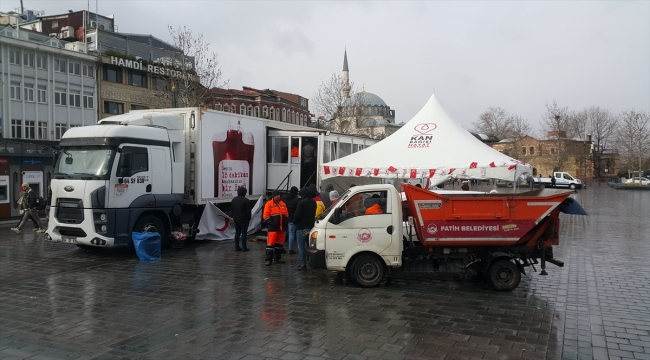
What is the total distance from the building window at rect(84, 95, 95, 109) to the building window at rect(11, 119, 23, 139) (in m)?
6.09

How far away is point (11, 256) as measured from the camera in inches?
477

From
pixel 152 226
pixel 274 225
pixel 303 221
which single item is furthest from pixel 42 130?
pixel 303 221

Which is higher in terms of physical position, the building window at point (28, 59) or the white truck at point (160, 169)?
the building window at point (28, 59)

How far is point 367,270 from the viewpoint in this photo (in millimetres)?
9047

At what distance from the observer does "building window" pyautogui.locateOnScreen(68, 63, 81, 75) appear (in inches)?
1533

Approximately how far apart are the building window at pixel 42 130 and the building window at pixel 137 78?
9198mm

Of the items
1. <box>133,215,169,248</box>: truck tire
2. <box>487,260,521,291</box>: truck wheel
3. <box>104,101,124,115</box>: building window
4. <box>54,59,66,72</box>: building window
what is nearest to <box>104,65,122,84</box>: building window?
<box>104,101,124,115</box>: building window

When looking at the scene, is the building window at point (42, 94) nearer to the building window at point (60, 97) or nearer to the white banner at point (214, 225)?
the building window at point (60, 97)

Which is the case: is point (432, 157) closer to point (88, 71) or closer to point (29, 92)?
point (29, 92)

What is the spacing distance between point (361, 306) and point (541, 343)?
2.68 meters

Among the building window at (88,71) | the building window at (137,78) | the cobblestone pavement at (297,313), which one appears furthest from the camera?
the building window at (137,78)

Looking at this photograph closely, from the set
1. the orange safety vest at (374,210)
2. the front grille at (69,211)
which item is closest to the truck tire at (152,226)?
the front grille at (69,211)

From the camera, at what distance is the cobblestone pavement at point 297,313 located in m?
5.89

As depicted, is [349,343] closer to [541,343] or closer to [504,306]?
[541,343]
